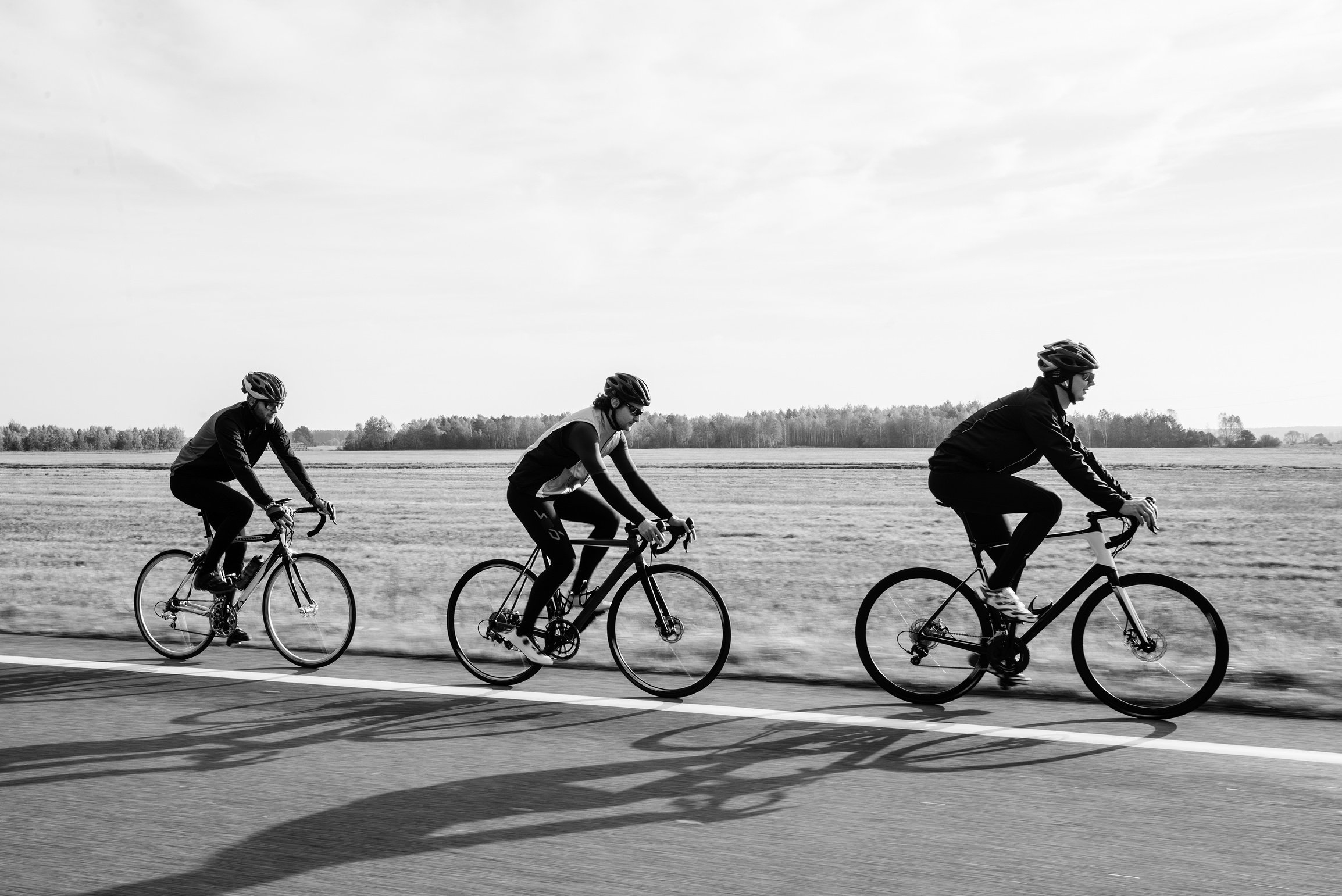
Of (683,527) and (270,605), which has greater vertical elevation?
(683,527)

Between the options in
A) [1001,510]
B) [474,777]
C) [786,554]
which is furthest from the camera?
[786,554]

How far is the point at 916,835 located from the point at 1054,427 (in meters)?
2.77

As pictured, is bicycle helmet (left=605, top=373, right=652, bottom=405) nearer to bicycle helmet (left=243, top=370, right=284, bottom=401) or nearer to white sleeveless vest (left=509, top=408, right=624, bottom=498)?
white sleeveless vest (left=509, top=408, right=624, bottom=498)

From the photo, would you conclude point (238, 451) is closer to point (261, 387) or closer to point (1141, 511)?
point (261, 387)

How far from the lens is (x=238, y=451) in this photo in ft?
24.1

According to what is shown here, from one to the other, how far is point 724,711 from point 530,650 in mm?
1538

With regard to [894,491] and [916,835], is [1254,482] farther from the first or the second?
[916,835]

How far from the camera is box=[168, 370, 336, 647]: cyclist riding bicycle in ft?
24.1

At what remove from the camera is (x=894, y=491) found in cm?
4153

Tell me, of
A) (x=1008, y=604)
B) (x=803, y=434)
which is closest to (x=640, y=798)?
(x=1008, y=604)

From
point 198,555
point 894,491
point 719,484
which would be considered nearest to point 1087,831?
point 198,555

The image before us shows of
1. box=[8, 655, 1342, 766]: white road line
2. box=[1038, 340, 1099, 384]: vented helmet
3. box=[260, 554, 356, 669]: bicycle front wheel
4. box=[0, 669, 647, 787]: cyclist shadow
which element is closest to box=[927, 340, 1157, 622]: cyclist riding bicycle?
box=[1038, 340, 1099, 384]: vented helmet

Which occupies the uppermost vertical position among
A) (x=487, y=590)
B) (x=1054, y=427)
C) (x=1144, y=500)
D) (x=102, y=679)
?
(x=1054, y=427)

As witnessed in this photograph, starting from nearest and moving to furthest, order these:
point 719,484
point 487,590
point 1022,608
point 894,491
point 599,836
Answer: point 599,836, point 1022,608, point 487,590, point 894,491, point 719,484
